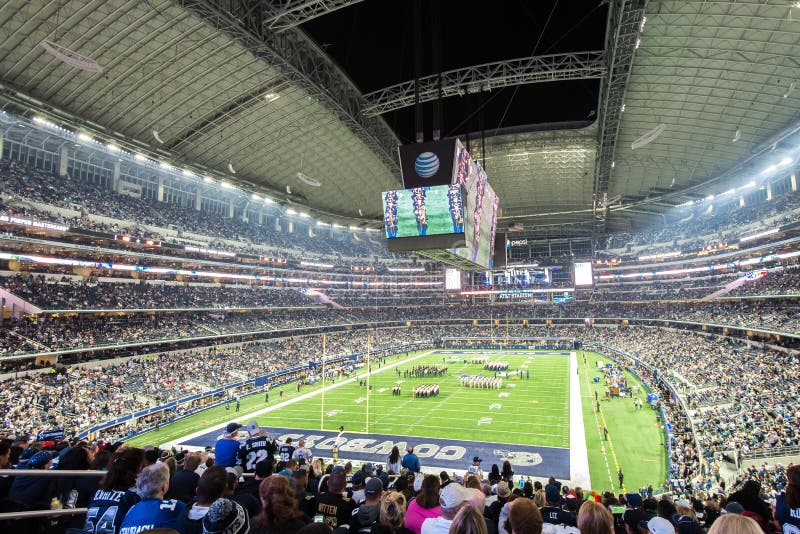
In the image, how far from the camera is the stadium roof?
67.7ft

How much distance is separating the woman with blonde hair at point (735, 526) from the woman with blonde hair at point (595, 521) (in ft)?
1.96

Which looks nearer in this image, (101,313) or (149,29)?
(149,29)

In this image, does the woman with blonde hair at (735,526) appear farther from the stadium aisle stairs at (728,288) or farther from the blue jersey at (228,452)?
the stadium aisle stairs at (728,288)

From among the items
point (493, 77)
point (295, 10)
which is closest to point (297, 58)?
point (295, 10)

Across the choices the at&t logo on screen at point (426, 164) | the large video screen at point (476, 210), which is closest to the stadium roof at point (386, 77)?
the at&t logo on screen at point (426, 164)

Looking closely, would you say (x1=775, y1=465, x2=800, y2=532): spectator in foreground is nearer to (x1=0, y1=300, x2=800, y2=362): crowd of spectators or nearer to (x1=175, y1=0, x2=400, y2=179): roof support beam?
(x1=175, y1=0, x2=400, y2=179): roof support beam

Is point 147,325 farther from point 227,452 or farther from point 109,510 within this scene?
point 109,510

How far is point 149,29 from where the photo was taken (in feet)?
70.4

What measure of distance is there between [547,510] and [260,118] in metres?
31.6

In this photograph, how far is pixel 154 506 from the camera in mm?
3521

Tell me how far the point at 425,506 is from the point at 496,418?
26.1 meters

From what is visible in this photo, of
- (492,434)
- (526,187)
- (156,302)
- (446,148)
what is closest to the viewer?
(446,148)

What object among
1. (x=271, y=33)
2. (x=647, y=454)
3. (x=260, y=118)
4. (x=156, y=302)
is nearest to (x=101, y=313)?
(x=156, y=302)

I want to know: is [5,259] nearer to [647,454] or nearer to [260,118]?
[260,118]
